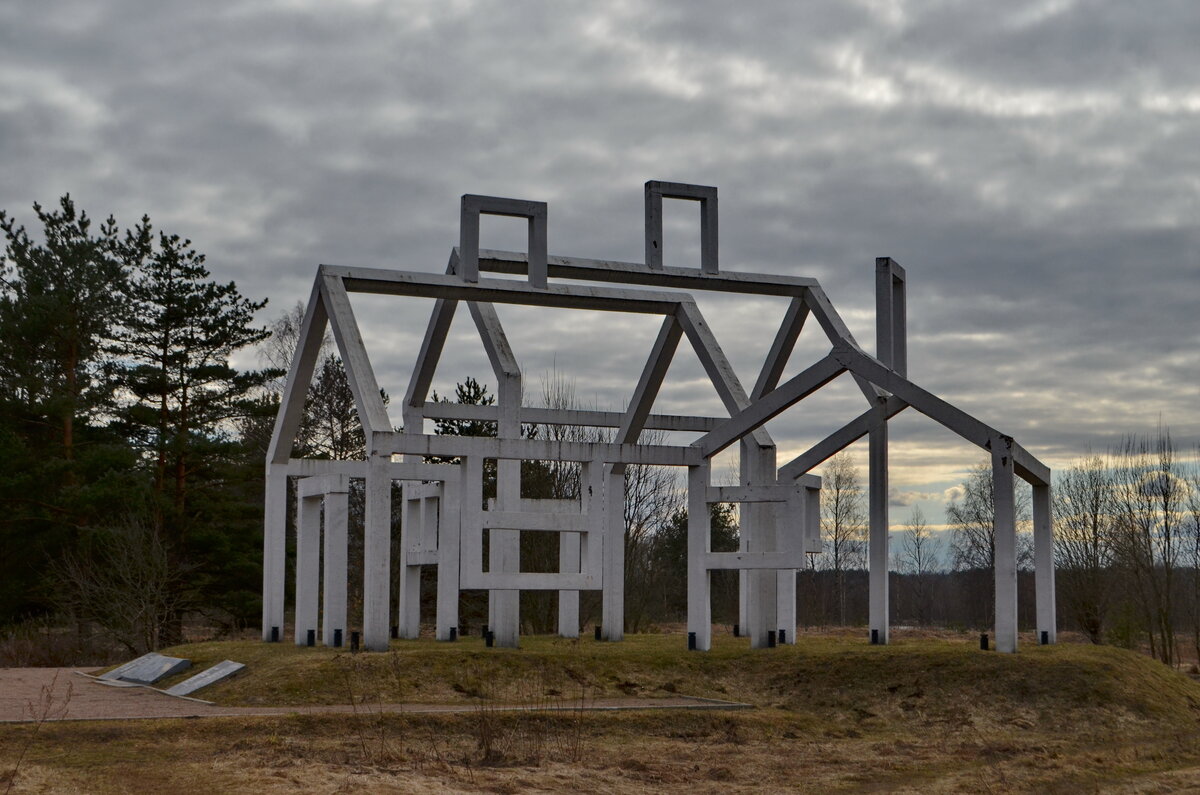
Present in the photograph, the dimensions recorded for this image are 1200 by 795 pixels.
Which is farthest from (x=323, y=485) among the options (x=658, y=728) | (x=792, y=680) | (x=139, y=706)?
(x=792, y=680)

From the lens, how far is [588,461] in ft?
72.5

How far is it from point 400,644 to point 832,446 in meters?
8.23

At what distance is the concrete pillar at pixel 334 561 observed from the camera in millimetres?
21156

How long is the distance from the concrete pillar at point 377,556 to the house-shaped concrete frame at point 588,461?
0.03 metres

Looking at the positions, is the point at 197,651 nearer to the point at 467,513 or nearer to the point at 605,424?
the point at 467,513

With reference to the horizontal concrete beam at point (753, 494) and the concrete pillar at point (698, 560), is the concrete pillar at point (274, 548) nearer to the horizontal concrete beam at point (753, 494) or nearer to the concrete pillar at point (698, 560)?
the concrete pillar at point (698, 560)

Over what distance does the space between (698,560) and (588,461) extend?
2509mm

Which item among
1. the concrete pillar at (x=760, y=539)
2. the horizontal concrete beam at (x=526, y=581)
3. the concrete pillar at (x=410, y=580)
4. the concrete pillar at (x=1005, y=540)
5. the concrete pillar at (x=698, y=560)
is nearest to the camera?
the concrete pillar at (x=1005, y=540)

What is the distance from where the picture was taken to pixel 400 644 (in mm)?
22375

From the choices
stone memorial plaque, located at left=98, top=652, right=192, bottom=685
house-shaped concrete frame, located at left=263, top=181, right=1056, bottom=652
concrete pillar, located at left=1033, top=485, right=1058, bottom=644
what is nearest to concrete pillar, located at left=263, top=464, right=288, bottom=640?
house-shaped concrete frame, located at left=263, top=181, right=1056, bottom=652

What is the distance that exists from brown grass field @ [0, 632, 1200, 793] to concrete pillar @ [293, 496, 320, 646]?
1365mm

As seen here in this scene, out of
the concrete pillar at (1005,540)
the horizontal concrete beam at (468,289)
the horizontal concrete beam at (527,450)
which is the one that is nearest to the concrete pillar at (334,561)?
the horizontal concrete beam at (527,450)

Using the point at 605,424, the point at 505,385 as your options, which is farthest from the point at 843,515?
the point at 505,385

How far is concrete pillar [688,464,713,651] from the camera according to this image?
72.1 feet
